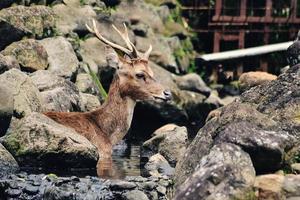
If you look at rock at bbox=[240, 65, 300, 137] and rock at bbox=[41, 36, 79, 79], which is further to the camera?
rock at bbox=[41, 36, 79, 79]

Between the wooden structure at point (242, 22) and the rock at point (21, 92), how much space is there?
1556 cm

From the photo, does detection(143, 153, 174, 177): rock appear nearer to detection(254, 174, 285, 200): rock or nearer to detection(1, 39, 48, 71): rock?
detection(254, 174, 285, 200): rock

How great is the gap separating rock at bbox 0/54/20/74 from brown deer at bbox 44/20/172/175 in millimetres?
2818

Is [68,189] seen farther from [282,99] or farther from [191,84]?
[191,84]

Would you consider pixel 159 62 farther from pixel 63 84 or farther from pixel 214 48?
pixel 63 84

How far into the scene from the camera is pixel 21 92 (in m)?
16.1

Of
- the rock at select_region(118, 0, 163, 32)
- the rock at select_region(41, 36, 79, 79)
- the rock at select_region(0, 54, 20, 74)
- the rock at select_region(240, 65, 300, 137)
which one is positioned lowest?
the rock at select_region(118, 0, 163, 32)

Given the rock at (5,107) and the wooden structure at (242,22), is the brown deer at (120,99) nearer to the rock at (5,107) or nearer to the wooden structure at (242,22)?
the rock at (5,107)

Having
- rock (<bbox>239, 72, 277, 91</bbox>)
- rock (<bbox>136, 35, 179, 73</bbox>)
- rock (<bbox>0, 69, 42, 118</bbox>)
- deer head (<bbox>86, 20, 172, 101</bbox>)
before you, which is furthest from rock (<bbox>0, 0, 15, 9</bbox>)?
deer head (<bbox>86, 20, 172, 101</bbox>)

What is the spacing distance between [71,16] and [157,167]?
9.53 m

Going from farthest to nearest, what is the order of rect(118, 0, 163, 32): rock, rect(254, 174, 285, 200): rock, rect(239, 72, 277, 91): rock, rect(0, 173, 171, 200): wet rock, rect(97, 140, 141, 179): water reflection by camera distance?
rect(118, 0, 163, 32): rock
rect(239, 72, 277, 91): rock
rect(97, 140, 141, 179): water reflection
rect(0, 173, 171, 200): wet rock
rect(254, 174, 285, 200): rock

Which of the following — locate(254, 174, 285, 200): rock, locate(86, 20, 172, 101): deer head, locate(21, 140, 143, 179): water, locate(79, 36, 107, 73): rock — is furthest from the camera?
locate(79, 36, 107, 73): rock

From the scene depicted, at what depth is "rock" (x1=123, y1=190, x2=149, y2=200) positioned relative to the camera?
1223 cm

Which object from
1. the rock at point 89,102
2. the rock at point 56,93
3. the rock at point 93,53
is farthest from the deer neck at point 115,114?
the rock at point 93,53
